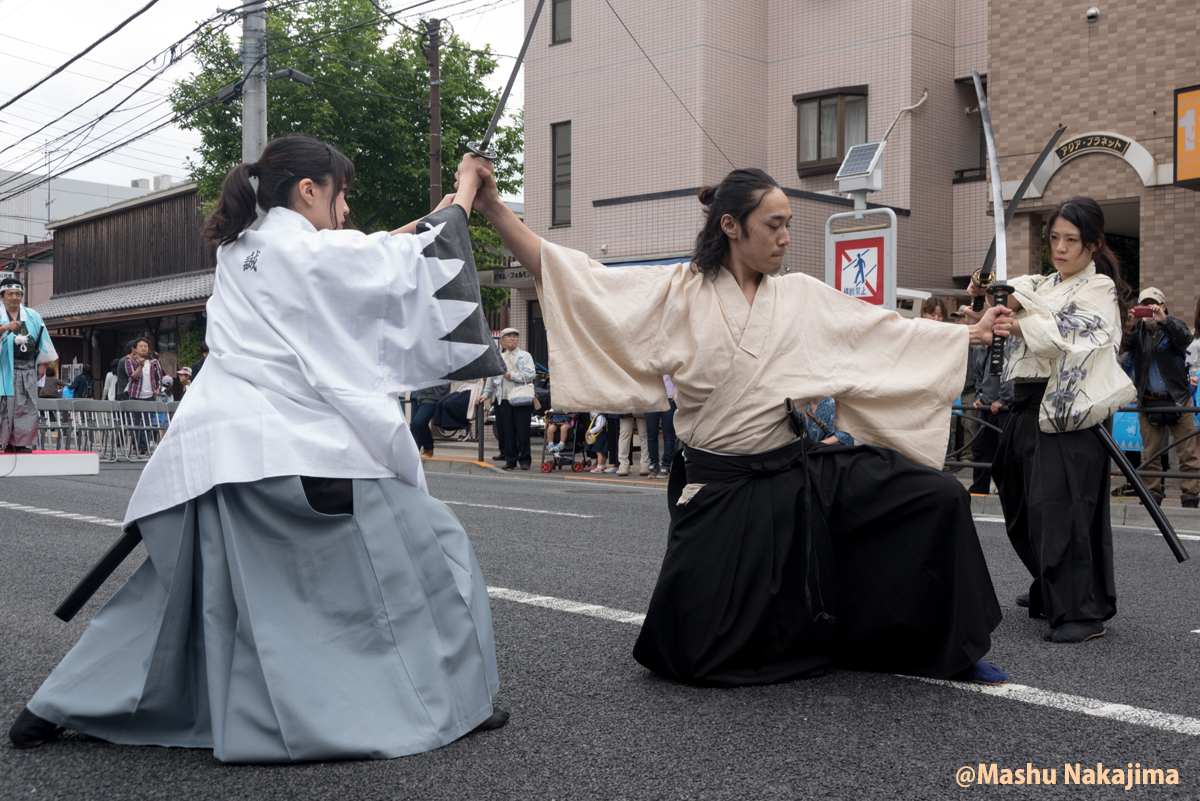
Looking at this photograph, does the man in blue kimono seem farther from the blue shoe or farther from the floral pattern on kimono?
the blue shoe

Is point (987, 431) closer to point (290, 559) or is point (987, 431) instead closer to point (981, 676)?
point (981, 676)

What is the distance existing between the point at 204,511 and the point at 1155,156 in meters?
13.3

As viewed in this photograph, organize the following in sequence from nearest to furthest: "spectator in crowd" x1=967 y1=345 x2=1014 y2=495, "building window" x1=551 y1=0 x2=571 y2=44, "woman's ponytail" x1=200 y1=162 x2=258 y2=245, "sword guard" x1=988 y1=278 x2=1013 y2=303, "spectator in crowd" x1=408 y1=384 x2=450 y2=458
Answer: "woman's ponytail" x1=200 y1=162 x2=258 y2=245 → "sword guard" x1=988 y1=278 x2=1013 y2=303 → "spectator in crowd" x1=967 y1=345 x2=1014 y2=495 → "spectator in crowd" x1=408 y1=384 x2=450 y2=458 → "building window" x1=551 y1=0 x2=571 y2=44

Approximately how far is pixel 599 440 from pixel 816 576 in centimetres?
1041

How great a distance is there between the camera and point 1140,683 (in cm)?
374

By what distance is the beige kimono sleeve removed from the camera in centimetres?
386

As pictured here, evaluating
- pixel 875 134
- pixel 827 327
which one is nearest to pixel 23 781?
pixel 827 327

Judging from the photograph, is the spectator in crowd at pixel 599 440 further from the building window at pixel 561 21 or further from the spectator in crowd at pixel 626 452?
the building window at pixel 561 21

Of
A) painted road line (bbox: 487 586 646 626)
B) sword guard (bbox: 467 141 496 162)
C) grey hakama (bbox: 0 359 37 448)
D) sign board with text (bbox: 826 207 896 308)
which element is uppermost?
sign board with text (bbox: 826 207 896 308)

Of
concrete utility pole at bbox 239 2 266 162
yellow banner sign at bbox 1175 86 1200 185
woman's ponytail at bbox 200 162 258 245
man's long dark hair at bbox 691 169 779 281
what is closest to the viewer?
woman's ponytail at bbox 200 162 258 245

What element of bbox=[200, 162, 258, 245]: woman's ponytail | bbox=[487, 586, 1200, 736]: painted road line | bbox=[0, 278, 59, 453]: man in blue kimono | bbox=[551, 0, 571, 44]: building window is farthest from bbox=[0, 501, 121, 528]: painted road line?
bbox=[551, 0, 571, 44]: building window

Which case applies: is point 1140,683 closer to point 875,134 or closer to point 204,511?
point 204,511

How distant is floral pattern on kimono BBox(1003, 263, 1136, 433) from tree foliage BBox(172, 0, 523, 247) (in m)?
24.2

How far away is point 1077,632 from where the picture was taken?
4.43 meters
